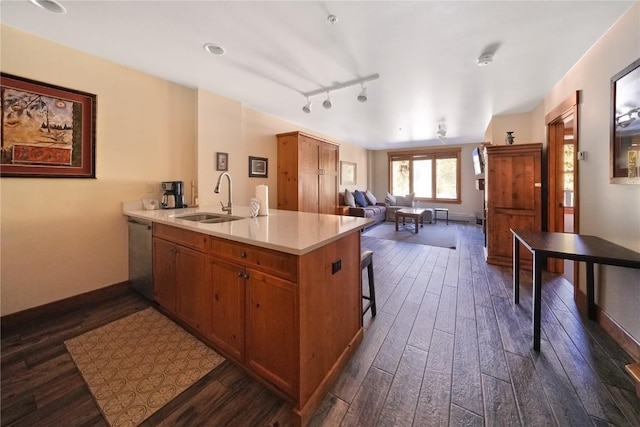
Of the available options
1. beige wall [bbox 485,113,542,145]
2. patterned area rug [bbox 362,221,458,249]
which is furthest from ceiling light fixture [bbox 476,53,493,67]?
patterned area rug [bbox 362,221,458,249]

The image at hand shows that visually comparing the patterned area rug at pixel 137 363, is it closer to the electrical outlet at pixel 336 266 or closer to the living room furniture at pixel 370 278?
the electrical outlet at pixel 336 266

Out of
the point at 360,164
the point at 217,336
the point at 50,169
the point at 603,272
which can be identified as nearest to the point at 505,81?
the point at 603,272

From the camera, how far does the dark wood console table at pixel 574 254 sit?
1.56m

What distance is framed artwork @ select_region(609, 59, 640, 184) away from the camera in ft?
5.39

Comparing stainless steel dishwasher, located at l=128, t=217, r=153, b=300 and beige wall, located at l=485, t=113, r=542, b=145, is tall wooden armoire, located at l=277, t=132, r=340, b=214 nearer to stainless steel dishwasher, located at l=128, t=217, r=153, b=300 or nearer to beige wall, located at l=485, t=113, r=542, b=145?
stainless steel dishwasher, located at l=128, t=217, r=153, b=300

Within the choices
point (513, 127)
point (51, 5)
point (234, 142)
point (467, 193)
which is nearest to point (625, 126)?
point (513, 127)

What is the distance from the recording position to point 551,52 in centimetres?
235

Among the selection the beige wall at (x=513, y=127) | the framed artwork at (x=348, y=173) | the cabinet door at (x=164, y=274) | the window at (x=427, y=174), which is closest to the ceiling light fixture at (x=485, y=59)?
the beige wall at (x=513, y=127)

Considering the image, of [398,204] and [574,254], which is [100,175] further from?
[398,204]

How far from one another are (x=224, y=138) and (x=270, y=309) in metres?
2.91

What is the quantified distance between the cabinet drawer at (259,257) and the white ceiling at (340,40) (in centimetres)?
170

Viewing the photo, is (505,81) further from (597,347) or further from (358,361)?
(358,361)

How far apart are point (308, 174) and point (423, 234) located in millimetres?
3222

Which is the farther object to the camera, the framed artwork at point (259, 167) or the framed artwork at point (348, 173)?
the framed artwork at point (348, 173)
